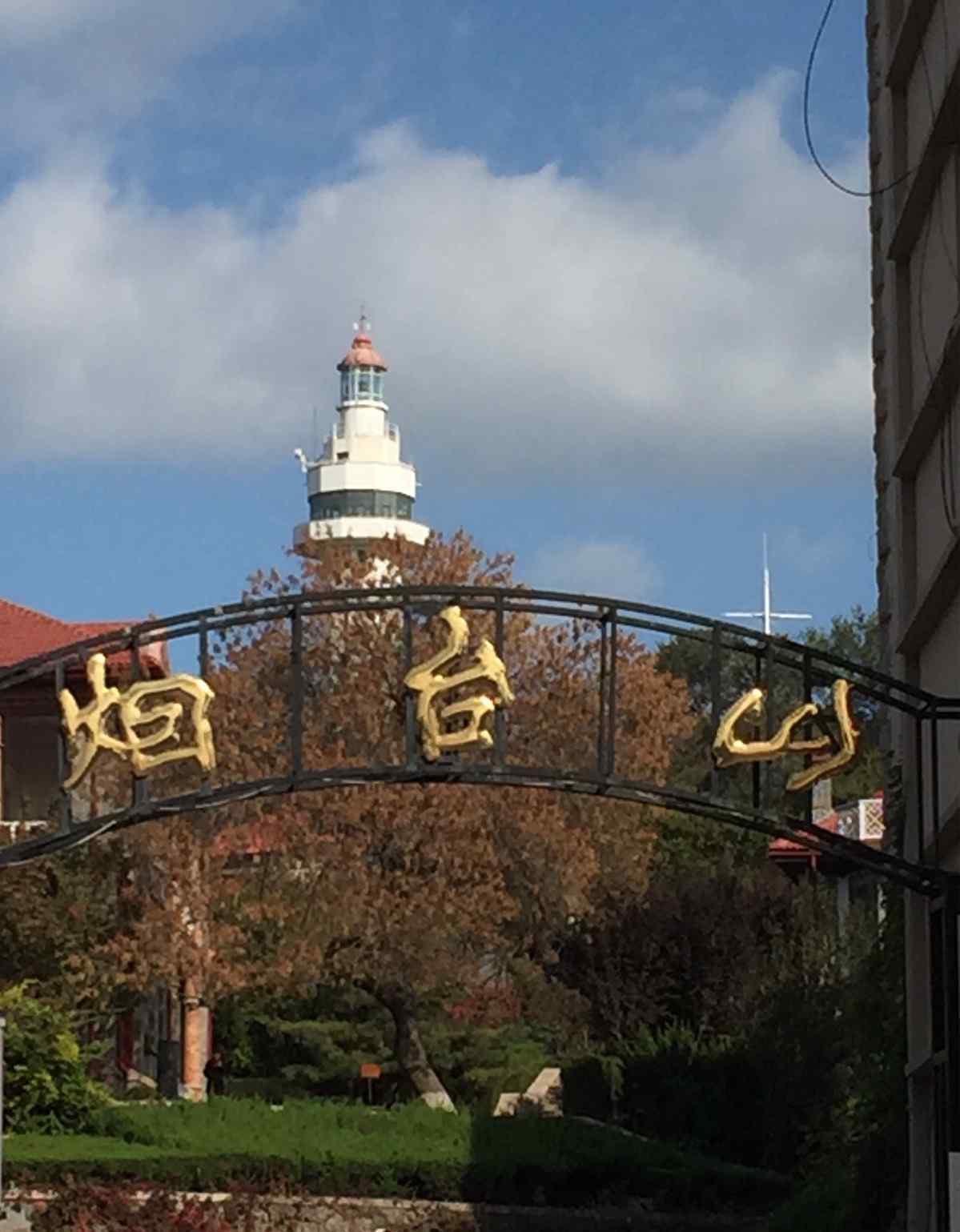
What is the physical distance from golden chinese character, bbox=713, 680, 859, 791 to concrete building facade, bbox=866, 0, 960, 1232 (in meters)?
0.44

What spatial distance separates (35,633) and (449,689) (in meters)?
27.7

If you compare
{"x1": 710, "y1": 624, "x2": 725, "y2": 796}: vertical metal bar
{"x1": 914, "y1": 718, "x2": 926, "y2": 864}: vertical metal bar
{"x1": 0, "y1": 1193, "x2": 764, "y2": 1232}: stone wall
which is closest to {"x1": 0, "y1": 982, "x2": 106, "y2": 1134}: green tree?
{"x1": 0, "y1": 1193, "x2": 764, "y2": 1232}: stone wall

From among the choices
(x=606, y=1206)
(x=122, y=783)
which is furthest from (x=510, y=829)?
(x=606, y=1206)

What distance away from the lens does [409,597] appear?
16.2 meters

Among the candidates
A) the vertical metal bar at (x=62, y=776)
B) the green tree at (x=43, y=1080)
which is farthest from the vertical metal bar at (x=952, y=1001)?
the green tree at (x=43, y=1080)

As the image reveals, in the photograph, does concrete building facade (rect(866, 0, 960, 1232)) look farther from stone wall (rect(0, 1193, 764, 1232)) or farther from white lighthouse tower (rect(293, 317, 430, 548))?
white lighthouse tower (rect(293, 317, 430, 548))

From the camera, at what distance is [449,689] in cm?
1509

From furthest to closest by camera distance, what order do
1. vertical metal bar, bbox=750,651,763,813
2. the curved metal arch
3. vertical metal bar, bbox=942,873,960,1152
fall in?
vertical metal bar, bbox=750,651,763,813, the curved metal arch, vertical metal bar, bbox=942,873,960,1152

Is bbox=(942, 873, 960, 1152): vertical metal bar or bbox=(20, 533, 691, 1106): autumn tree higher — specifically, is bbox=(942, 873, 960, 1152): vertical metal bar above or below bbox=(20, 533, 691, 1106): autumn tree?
below

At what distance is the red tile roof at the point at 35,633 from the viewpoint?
40.8 m

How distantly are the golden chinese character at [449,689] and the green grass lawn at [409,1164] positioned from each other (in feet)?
43.4

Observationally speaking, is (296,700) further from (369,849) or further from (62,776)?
(369,849)

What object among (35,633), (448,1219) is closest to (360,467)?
(35,633)

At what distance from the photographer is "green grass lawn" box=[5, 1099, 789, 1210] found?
1074 inches
